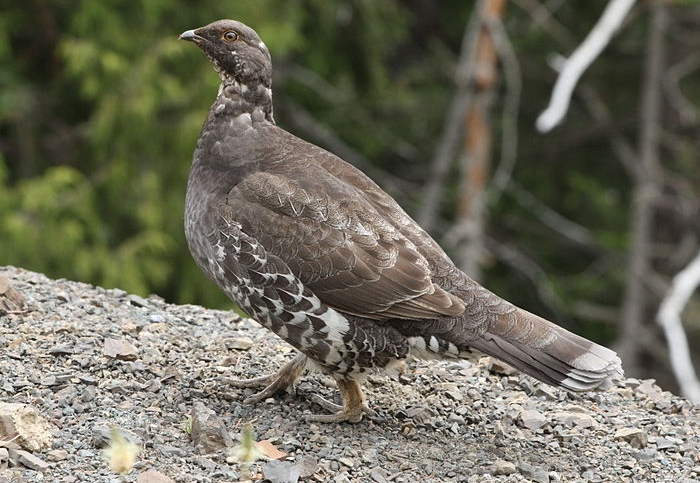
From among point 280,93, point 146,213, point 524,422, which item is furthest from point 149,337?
point 280,93

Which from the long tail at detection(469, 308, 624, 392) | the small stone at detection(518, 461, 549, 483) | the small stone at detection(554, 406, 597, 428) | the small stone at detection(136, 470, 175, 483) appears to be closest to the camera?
the small stone at detection(136, 470, 175, 483)

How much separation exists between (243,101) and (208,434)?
2.14 meters

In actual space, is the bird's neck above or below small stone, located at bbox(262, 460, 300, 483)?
above

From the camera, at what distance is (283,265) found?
545 centimetres

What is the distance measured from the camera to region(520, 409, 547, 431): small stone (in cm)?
575

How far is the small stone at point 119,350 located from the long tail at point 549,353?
6.11 feet

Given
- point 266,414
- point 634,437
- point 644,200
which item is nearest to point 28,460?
point 266,414

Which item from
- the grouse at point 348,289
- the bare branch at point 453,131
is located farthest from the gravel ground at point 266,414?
the bare branch at point 453,131

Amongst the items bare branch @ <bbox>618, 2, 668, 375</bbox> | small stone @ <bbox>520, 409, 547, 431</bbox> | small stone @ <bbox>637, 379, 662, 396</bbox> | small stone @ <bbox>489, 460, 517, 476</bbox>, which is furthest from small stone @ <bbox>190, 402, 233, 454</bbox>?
bare branch @ <bbox>618, 2, 668, 375</bbox>

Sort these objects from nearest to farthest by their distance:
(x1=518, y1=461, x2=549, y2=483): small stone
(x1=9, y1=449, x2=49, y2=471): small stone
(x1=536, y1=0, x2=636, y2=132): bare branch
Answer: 1. (x1=9, y1=449, x2=49, y2=471): small stone
2. (x1=518, y1=461, x2=549, y2=483): small stone
3. (x1=536, y1=0, x2=636, y2=132): bare branch

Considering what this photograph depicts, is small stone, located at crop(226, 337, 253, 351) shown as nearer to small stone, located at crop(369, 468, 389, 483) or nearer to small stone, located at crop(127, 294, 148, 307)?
small stone, located at crop(127, 294, 148, 307)

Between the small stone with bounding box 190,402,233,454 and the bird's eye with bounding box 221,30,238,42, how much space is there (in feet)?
7.61

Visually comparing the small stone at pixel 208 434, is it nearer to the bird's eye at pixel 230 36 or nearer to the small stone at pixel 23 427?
the small stone at pixel 23 427

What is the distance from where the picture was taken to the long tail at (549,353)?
5.25m
